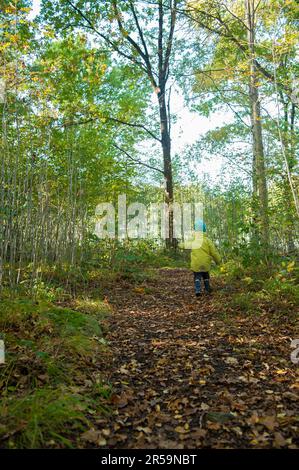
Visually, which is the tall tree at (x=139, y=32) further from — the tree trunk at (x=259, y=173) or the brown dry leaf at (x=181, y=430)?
the brown dry leaf at (x=181, y=430)

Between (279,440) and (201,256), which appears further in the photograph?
(201,256)

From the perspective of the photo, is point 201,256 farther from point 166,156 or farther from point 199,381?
point 166,156

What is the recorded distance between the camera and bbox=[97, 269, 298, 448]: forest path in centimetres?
217

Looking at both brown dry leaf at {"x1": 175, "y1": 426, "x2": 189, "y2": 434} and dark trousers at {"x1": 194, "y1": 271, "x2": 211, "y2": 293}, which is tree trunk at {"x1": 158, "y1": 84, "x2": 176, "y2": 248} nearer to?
dark trousers at {"x1": 194, "y1": 271, "x2": 211, "y2": 293}

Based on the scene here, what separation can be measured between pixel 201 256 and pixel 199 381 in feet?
11.3

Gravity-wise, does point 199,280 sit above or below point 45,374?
above

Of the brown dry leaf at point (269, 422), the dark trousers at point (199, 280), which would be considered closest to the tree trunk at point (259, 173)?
the dark trousers at point (199, 280)

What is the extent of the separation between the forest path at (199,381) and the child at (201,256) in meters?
1.05

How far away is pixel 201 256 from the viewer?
244 inches

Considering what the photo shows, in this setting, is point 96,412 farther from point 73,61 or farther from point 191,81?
point 191,81

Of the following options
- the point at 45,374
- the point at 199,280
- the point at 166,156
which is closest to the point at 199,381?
the point at 45,374

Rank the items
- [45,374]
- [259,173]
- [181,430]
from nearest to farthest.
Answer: [181,430], [45,374], [259,173]

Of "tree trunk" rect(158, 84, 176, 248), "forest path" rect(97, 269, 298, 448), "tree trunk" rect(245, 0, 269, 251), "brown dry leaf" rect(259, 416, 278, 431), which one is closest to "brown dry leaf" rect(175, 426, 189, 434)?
"forest path" rect(97, 269, 298, 448)

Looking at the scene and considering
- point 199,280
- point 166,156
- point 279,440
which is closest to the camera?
point 279,440
